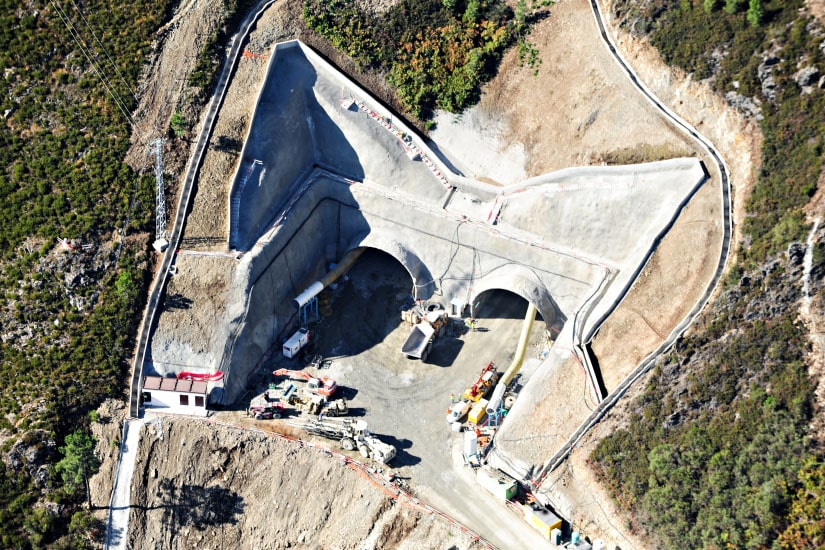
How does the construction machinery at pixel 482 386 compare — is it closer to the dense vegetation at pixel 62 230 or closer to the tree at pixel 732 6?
the dense vegetation at pixel 62 230

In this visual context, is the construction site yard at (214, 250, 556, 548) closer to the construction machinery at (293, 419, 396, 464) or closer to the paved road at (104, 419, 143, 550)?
the construction machinery at (293, 419, 396, 464)

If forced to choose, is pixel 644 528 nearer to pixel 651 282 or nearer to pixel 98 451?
pixel 651 282

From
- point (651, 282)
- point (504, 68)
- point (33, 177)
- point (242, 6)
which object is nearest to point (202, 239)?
point (33, 177)

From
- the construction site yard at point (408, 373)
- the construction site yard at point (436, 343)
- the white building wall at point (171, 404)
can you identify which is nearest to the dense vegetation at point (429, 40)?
the construction site yard at point (436, 343)

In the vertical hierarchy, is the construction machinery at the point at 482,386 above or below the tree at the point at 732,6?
below

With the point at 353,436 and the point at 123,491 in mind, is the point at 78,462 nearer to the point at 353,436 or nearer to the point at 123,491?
the point at 123,491

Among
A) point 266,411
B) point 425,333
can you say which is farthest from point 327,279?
point 266,411
